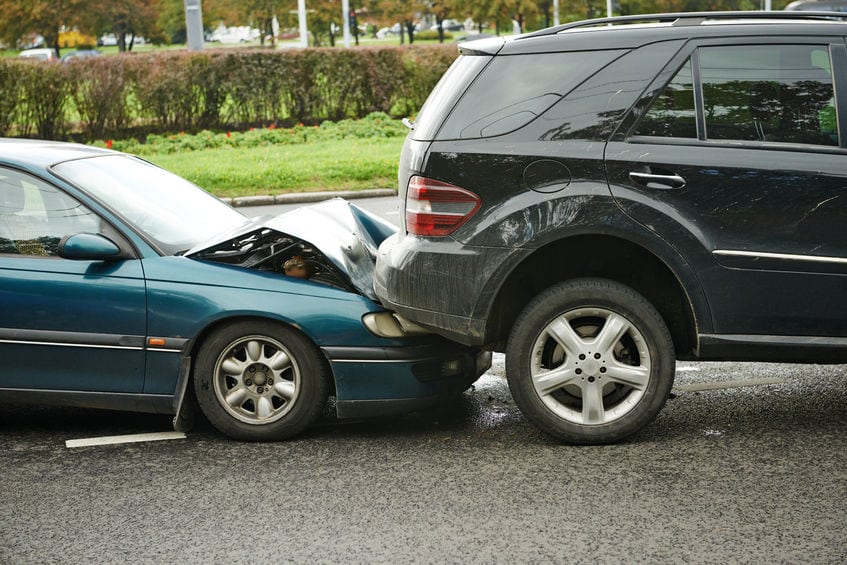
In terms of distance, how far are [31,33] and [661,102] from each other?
54867 mm

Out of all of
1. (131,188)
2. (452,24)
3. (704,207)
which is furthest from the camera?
(452,24)

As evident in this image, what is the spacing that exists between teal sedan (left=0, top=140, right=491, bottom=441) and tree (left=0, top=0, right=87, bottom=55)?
48.1 meters

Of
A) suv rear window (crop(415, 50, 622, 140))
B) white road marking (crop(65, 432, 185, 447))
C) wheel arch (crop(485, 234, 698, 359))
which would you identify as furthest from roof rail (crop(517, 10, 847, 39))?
white road marking (crop(65, 432, 185, 447))

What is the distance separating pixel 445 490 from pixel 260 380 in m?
1.11

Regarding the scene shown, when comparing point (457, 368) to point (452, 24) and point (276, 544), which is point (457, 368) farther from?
point (452, 24)

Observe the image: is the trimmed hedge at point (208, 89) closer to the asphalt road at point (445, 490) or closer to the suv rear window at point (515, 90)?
the asphalt road at point (445, 490)

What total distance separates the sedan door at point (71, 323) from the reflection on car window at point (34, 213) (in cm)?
11

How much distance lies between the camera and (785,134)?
15.8ft

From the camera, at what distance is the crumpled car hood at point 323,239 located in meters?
5.34

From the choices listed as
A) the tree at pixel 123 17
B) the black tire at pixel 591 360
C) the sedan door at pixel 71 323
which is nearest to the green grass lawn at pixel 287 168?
the sedan door at pixel 71 323

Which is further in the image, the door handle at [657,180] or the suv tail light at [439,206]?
the suv tail light at [439,206]

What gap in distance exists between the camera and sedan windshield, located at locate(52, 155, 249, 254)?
18.2 feet

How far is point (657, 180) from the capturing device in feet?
15.6

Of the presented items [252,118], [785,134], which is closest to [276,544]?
[785,134]
